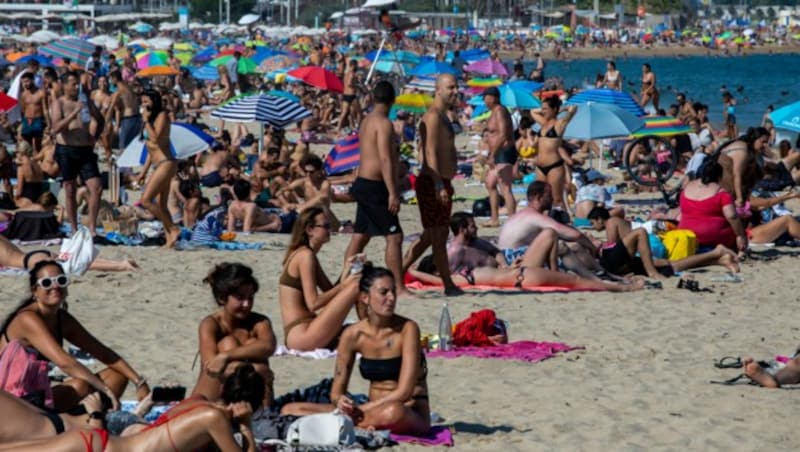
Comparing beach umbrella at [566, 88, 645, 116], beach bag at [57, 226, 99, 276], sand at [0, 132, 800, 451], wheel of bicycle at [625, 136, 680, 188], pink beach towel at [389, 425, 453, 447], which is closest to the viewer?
pink beach towel at [389, 425, 453, 447]

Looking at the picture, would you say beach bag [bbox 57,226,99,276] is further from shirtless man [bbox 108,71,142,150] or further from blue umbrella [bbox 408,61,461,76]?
blue umbrella [bbox 408,61,461,76]

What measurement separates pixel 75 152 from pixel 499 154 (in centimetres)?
383

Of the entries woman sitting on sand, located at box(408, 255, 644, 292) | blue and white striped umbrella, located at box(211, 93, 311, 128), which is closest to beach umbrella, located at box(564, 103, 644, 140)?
blue and white striped umbrella, located at box(211, 93, 311, 128)

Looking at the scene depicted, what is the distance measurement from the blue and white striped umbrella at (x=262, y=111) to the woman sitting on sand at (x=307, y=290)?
8.25m

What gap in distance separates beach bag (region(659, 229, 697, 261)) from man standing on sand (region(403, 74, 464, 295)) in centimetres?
230

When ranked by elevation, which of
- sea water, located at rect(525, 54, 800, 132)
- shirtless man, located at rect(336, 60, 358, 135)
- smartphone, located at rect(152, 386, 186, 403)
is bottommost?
sea water, located at rect(525, 54, 800, 132)

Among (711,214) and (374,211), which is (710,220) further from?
(374,211)

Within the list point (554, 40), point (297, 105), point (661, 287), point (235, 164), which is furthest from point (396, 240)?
point (554, 40)

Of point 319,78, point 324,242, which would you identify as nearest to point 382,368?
point 324,242

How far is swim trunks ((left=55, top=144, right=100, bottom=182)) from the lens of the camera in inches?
424

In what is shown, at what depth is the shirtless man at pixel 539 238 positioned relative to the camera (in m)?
9.36

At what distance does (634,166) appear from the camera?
1625cm

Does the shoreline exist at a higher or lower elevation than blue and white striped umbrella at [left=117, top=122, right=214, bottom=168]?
lower

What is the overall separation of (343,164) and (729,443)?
28.8ft
